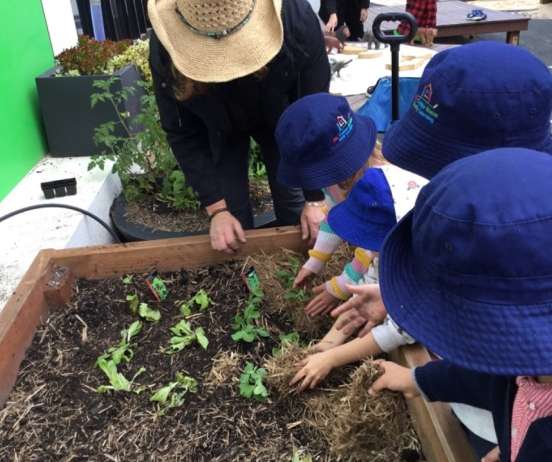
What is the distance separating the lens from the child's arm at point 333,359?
62.1 inches

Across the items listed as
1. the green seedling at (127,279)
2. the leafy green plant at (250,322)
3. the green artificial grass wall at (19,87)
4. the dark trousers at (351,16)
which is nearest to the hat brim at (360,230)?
the leafy green plant at (250,322)

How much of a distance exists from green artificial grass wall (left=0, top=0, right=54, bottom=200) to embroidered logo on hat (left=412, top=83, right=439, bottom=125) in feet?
7.89

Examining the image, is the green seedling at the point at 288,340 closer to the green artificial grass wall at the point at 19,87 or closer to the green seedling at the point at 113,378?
the green seedling at the point at 113,378

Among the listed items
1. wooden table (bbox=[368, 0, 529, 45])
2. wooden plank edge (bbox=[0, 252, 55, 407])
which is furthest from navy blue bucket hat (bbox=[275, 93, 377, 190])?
wooden table (bbox=[368, 0, 529, 45])

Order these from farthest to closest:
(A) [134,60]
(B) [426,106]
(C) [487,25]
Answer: (C) [487,25]
(A) [134,60]
(B) [426,106]

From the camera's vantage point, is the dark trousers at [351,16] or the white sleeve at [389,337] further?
the dark trousers at [351,16]

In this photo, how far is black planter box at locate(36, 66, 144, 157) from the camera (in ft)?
11.0

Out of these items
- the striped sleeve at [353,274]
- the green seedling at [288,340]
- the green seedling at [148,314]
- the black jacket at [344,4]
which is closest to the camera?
the striped sleeve at [353,274]

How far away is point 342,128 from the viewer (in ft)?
5.26

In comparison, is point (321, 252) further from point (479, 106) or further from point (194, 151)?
point (479, 106)

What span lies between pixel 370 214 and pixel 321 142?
0.25m

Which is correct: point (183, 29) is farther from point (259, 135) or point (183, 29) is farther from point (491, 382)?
point (491, 382)

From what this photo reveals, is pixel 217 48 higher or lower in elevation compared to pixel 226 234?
higher

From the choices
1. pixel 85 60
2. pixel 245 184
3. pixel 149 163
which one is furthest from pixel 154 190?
pixel 85 60
